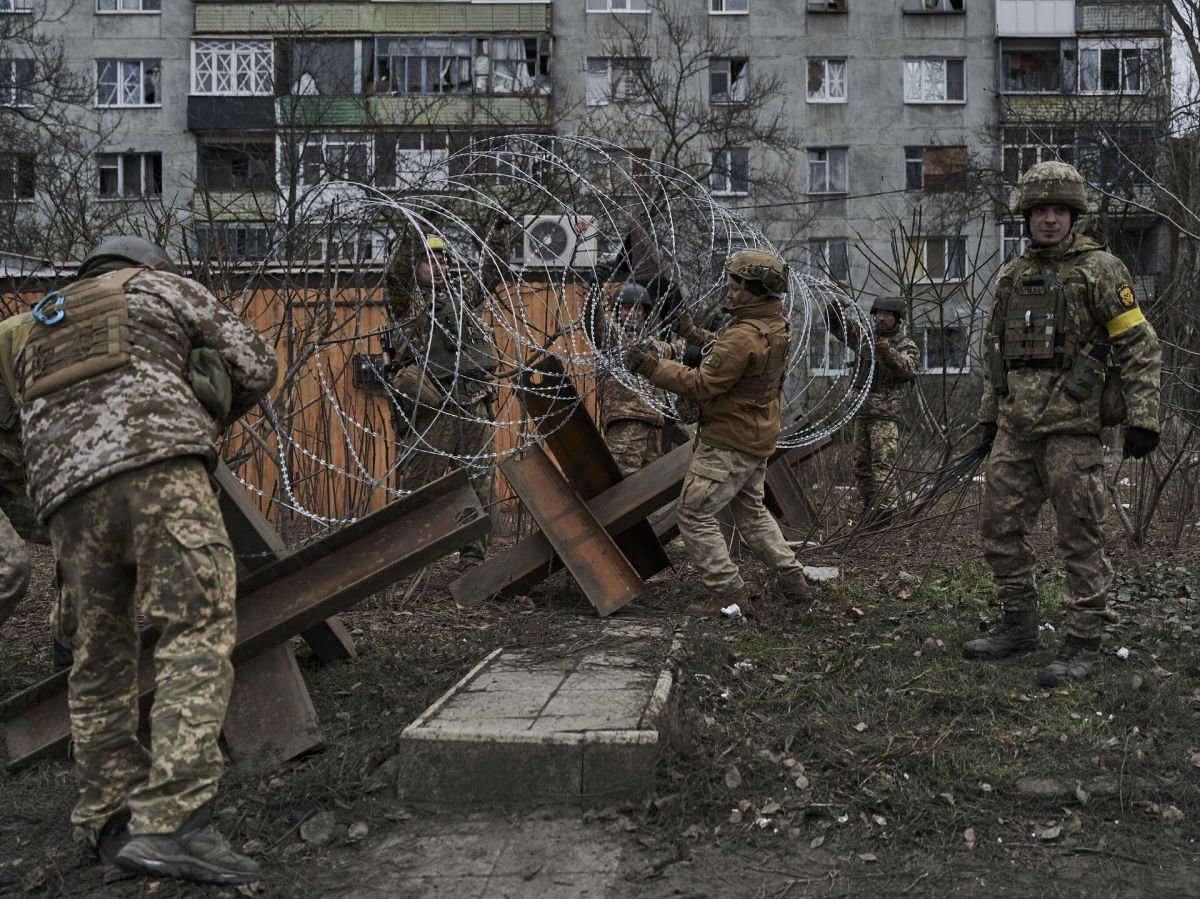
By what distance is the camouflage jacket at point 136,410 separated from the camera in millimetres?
3512

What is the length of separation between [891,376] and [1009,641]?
14.0 feet

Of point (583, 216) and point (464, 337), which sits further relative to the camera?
point (464, 337)

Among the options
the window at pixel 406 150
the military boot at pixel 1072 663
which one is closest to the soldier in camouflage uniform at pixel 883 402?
the military boot at pixel 1072 663

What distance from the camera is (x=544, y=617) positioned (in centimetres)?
650

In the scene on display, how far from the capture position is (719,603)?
6.55m

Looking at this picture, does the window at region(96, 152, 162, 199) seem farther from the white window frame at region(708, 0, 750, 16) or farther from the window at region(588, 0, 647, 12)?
the white window frame at region(708, 0, 750, 16)

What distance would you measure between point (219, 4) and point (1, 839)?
32.0 m

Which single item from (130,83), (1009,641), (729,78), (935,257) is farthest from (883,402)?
(130,83)

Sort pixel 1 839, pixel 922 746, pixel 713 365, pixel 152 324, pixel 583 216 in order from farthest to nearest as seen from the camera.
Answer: pixel 583 216, pixel 713 365, pixel 922 746, pixel 1 839, pixel 152 324

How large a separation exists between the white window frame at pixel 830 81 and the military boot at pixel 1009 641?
30.3 meters

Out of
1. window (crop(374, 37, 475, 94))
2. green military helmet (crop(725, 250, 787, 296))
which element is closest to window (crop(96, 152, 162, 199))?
window (crop(374, 37, 475, 94))

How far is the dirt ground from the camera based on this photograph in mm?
3619

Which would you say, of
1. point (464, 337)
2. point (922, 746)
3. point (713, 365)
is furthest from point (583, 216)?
point (922, 746)

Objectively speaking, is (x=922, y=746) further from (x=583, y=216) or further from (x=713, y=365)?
(x=583, y=216)
